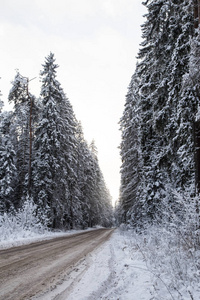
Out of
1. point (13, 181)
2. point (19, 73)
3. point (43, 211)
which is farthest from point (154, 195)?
point (13, 181)

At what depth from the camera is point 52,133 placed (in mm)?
22297

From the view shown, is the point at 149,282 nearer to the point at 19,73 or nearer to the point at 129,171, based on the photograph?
the point at 129,171

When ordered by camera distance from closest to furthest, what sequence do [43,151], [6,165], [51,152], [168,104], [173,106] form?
[168,104] < [173,106] < [43,151] < [51,152] < [6,165]

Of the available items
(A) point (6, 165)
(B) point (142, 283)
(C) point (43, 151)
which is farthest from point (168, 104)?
(A) point (6, 165)

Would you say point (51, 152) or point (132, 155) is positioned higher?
point (51, 152)

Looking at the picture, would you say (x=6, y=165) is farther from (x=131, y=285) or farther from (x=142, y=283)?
(x=142, y=283)

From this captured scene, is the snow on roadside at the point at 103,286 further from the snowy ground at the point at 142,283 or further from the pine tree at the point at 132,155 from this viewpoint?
the pine tree at the point at 132,155

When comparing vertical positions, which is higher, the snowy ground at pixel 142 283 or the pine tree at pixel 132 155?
the pine tree at pixel 132 155

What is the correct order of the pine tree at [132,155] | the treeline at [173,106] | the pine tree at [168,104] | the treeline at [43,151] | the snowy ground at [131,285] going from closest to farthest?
the snowy ground at [131,285] → the treeline at [173,106] → the pine tree at [168,104] → the pine tree at [132,155] → the treeline at [43,151]

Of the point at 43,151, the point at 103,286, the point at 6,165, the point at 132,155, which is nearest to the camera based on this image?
the point at 103,286

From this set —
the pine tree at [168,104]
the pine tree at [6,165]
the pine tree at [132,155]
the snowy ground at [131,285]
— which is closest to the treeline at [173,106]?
the pine tree at [168,104]

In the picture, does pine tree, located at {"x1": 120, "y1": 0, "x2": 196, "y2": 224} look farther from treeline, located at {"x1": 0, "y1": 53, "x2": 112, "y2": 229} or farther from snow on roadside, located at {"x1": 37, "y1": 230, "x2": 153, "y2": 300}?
treeline, located at {"x1": 0, "y1": 53, "x2": 112, "y2": 229}

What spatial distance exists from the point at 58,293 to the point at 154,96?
30.1ft

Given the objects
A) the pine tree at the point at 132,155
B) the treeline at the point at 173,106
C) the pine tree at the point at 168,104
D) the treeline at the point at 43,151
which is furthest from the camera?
the treeline at the point at 43,151
